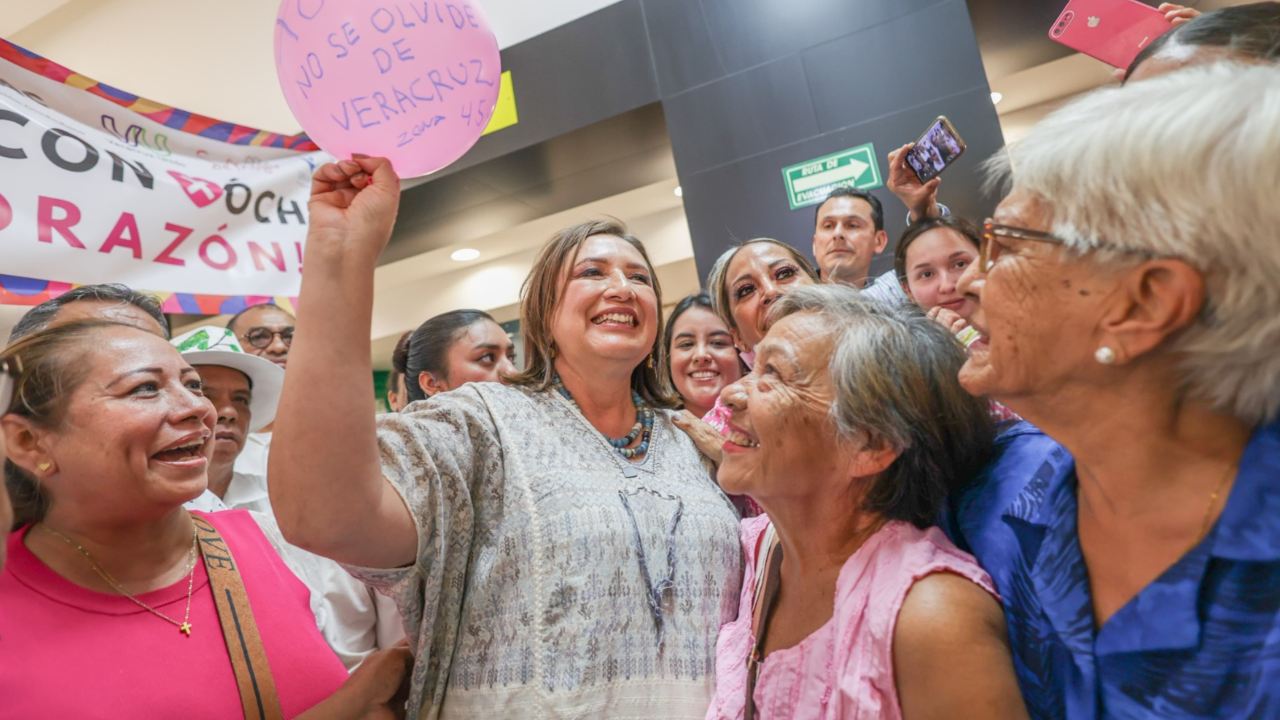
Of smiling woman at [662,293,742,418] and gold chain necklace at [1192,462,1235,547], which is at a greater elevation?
smiling woman at [662,293,742,418]

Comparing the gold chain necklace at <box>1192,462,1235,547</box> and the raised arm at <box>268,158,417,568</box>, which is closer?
the gold chain necklace at <box>1192,462,1235,547</box>

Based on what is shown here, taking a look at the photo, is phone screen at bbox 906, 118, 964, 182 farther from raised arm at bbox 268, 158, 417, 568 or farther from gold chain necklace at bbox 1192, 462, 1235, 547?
raised arm at bbox 268, 158, 417, 568

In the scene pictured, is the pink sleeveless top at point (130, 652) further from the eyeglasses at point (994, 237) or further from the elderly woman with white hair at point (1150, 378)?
the eyeglasses at point (994, 237)

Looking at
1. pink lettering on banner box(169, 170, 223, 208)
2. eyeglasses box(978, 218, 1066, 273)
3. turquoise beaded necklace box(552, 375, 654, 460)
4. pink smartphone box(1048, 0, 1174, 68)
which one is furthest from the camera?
pink lettering on banner box(169, 170, 223, 208)

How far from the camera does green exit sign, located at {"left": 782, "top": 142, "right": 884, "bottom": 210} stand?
3.47m

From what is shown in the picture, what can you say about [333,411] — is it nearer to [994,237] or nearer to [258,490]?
[994,237]

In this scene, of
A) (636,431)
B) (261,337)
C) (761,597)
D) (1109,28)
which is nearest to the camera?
(761,597)

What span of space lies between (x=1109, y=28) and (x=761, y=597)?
1.80 m

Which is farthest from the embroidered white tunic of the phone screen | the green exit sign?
the green exit sign

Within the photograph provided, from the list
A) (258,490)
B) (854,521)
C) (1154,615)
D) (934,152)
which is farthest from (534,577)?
(934,152)

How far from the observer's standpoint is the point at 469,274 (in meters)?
7.53

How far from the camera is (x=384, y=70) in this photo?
4.21 feet

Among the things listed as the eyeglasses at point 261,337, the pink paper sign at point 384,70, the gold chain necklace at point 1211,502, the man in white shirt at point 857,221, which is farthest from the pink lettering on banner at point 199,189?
the gold chain necklace at point 1211,502

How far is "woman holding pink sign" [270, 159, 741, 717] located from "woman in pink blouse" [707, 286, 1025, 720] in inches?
5.8
